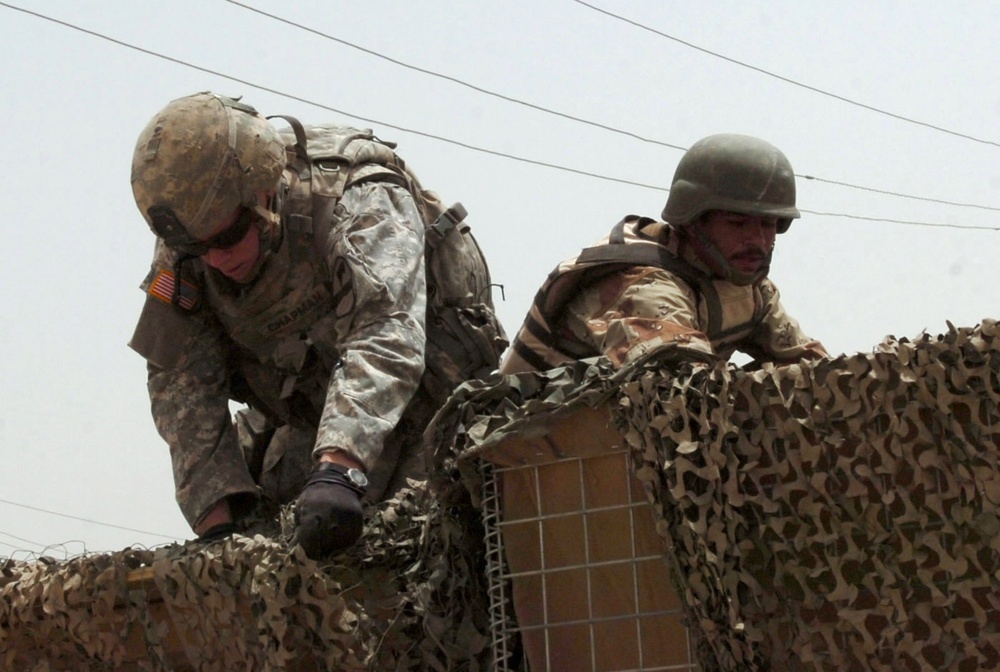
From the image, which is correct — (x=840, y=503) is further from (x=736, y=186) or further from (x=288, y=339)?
(x=288, y=339)

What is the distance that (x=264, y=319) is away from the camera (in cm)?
512

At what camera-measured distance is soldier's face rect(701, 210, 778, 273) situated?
15.5 feet

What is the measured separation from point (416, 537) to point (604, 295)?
97cm

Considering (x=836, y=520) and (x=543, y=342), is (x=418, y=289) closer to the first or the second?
(x=543, y=342)

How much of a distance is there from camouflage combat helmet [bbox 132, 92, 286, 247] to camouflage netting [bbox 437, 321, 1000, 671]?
1.69m

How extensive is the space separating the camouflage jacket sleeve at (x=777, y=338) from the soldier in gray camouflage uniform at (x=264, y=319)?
108 cm

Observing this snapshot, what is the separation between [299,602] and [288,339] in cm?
151

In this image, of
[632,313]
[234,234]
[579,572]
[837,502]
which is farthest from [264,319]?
[837,502]

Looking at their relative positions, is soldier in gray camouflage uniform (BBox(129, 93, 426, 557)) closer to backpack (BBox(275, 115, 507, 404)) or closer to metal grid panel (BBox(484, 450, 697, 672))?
backpack (BBox(275, 115, 507, 404))

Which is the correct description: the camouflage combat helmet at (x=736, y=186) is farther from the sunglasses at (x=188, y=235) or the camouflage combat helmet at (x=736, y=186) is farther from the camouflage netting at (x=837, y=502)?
the camouflage netting at (x=837, y=502)

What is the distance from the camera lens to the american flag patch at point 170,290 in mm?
5062

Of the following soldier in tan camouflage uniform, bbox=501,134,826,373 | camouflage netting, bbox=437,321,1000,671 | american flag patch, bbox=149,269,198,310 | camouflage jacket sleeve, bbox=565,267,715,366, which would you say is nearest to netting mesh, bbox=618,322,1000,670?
camouflage netting, bbox=437,321,1000,671

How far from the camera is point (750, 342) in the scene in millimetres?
5152

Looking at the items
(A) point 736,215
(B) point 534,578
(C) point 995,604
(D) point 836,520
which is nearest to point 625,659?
(B) point 534,578
